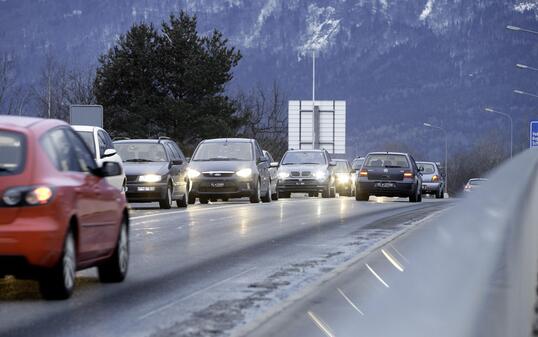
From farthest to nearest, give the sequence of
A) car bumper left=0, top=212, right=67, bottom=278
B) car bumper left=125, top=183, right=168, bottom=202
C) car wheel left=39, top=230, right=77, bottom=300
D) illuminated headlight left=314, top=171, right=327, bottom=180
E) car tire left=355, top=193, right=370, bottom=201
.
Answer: illuminated headlight left=314, top=171, right=327, bottom=180 < car tire left=355, top=193, right=370, bottom=201 < car bumper left=125, top=183, right=168, bottom=202 < car wheel left=39, top=230, right=77, bottom=300 < car bumper left=0, top=212, right=67, bottom=278

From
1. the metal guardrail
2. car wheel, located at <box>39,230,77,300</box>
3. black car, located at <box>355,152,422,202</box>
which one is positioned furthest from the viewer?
black car, located at <box>355,152,422,202</box>

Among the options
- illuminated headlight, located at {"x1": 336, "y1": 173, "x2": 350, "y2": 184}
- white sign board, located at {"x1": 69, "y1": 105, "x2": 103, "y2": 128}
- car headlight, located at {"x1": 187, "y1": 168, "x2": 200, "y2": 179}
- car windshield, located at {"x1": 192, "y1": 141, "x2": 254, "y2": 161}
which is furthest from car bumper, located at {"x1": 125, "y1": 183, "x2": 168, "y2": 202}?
illuminated headlight, located at {"x1": 336, "y1": 173, "x2": 350, "y2": 184}

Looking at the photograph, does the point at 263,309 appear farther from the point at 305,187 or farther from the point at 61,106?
the point at 61,106

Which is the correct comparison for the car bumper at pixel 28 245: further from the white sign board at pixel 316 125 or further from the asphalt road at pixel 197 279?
the white sign board at pixel 316 125

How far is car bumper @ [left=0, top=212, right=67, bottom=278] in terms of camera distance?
34.6 feet

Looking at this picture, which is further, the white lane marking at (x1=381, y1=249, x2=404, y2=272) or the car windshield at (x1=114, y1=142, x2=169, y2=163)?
the car windshield at (x1=114, y1=142, x2=169, y2=163)

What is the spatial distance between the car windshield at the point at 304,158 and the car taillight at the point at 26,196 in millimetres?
38121

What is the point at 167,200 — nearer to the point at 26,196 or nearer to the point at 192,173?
the point at 192,173

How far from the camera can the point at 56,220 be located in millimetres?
10734

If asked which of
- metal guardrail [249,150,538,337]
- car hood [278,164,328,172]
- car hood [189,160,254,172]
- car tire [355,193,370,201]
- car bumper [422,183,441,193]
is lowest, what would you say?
car bumper [422,183,441,193]

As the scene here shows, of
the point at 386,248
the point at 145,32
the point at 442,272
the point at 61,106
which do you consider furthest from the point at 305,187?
the point at 61,106

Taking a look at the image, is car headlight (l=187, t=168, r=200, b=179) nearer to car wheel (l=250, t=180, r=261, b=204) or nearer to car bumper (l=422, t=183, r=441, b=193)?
car wheel (l=250, t=180, r=261, b=204)

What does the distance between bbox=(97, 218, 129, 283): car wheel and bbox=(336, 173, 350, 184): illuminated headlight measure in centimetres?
4596

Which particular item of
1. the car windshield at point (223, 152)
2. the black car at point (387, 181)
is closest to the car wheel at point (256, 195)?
the car windshield at point (223, 152)
